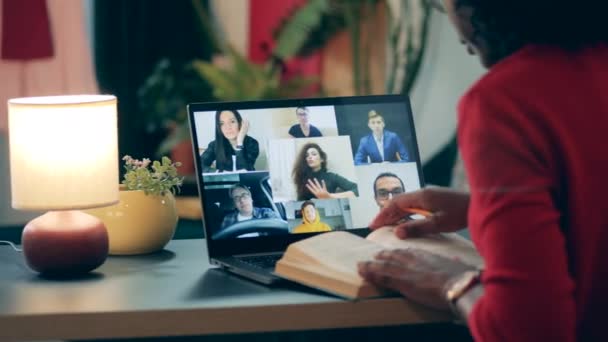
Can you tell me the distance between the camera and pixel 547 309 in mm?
1202

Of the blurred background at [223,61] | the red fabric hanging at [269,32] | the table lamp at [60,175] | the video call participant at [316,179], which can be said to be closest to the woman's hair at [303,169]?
the video call participant at [316,179]

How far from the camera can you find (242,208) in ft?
5.54

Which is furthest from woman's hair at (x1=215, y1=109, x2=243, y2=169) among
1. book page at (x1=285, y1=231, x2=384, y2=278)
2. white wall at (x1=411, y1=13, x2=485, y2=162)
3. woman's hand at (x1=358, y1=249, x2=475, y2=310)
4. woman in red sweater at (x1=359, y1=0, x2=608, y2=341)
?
white wall at (x1=411, y1=13, x2=485, y2=162)

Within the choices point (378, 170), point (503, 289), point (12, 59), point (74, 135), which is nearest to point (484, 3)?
point (503, 289)

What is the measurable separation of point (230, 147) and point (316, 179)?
157mm

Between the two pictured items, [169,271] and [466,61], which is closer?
[169,271]

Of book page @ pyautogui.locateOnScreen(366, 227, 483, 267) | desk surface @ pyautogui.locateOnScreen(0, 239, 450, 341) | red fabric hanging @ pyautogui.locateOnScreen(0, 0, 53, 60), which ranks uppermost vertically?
red fabric hanging @ pyautogui.locateOnScreen(0, 0, 53, 60)

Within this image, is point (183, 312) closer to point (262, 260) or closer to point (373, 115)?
point (262, 260)

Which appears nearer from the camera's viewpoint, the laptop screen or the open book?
the open book

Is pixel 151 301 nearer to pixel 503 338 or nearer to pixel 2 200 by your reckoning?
pixel 503 338

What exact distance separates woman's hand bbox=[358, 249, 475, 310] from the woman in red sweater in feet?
0.17

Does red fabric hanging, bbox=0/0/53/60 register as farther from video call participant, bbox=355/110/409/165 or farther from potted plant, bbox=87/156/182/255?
video call participant, bbox=355/110/409/165

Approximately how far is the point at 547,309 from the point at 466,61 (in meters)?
3.62

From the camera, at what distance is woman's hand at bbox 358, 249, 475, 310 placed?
1.38 metres
